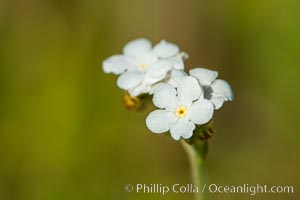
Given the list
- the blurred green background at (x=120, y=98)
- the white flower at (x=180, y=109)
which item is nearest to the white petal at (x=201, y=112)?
the white flower at (x=180, y=109)

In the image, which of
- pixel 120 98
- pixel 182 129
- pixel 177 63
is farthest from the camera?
pixel 120 98

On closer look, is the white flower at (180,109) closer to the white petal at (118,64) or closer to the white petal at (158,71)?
the white petal at (158,71)

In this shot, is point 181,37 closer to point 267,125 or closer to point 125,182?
point 267,125

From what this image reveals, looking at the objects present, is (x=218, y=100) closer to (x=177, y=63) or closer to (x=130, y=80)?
(x=177, y=63)

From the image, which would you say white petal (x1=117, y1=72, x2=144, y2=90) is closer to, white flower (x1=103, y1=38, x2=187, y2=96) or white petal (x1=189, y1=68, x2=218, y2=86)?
white flower (x1=103, y1=38, x2=187, y2=96)

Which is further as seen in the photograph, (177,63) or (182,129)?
(177,63)

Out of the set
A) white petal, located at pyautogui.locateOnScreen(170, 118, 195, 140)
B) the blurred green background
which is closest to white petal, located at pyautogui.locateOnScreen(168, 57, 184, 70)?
white petal, located at pyautogui.locateOnScreen(170, 118, 195, 140)

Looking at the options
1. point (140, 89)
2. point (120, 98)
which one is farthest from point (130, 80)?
point (120, 98)

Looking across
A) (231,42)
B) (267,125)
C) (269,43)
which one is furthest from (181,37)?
(267,125)
